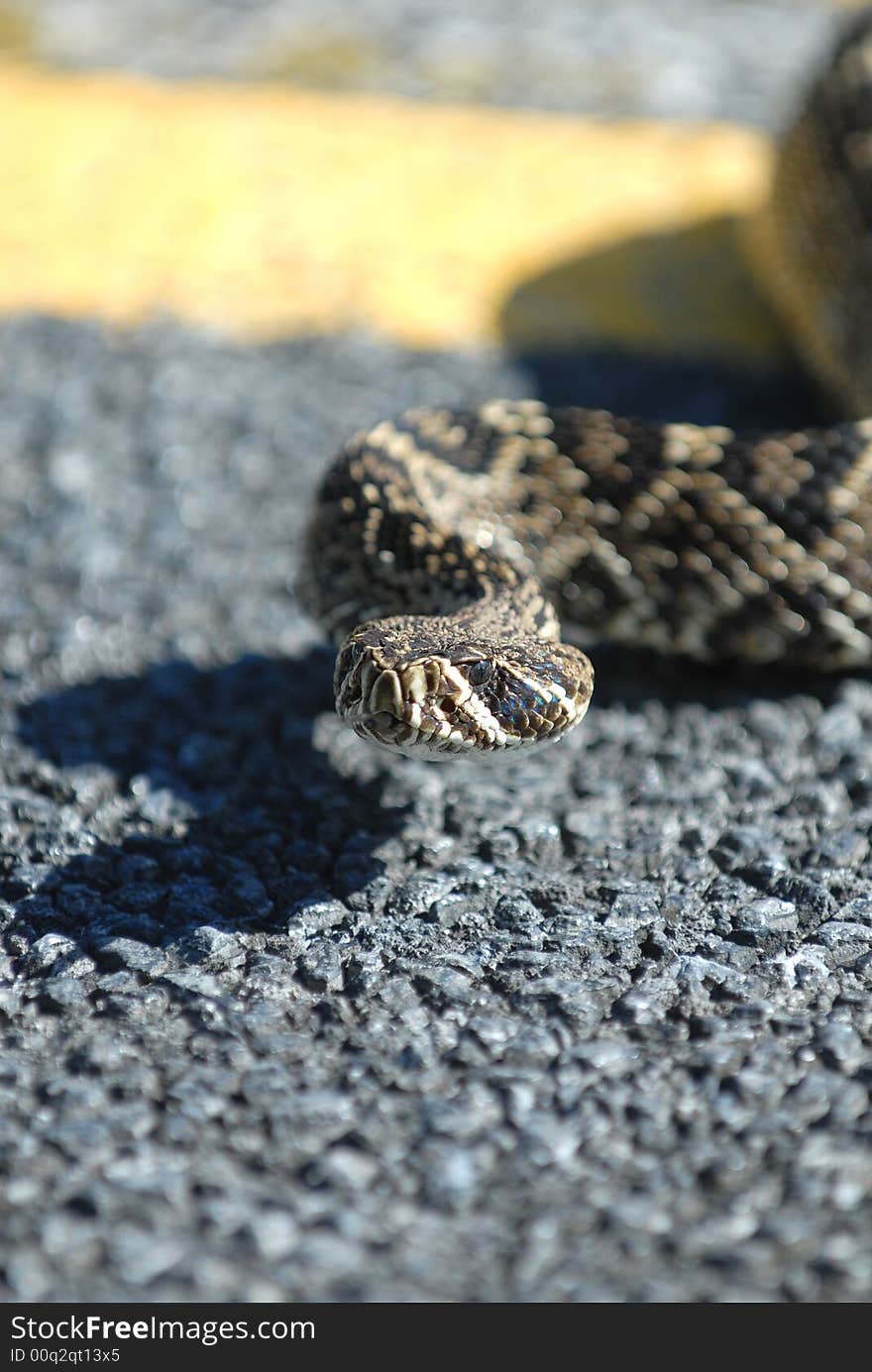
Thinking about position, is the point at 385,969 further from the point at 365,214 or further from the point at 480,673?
the point at 365,214

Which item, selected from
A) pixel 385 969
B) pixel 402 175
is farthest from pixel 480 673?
pixel 402 175

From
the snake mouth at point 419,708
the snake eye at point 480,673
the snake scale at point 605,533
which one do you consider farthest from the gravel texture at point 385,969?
the snake eye at point 480,673

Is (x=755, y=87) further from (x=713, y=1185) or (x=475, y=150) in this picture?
(x=713, y=1185)

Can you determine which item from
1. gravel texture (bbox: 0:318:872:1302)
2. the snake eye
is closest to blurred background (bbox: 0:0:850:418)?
gravel texture (bbox: 0:318:872:1302)

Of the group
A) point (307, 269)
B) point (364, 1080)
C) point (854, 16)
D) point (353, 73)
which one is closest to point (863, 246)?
point (854, 16)

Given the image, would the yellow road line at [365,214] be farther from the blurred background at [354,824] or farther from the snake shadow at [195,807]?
the snake shadow at [195,807]
